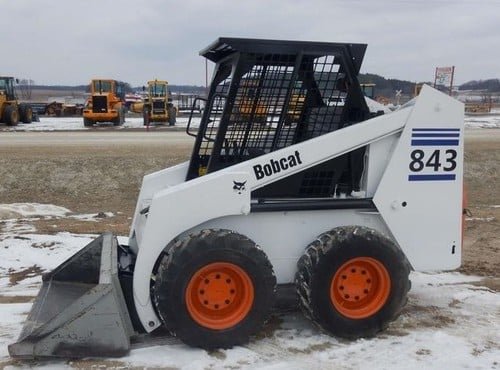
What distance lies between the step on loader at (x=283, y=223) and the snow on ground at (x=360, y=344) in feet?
0.43

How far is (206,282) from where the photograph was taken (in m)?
4.32

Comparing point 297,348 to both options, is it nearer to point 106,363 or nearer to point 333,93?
point 106,363

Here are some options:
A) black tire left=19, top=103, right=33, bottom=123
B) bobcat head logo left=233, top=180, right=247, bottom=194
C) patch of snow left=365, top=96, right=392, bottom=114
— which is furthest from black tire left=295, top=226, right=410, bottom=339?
black tire left=19, top=103, right=33, bottom=123

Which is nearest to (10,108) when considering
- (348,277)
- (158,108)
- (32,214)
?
(158,108)

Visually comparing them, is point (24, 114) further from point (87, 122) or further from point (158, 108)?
point (158, 108)

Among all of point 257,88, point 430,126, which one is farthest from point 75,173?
point 430,126

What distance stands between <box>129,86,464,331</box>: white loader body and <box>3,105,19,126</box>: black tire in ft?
81.8

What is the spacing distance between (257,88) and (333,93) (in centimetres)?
67

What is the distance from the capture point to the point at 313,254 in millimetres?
4457

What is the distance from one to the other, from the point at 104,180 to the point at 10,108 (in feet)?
54.8

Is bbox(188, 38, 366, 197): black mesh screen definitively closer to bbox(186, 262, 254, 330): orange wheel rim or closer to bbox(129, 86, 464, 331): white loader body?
bbox(129, 86, 464, 331): white loader body

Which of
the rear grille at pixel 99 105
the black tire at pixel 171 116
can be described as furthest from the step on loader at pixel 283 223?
the rear grille at pixel 99 105

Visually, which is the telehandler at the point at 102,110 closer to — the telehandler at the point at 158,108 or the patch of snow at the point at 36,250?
the telehandler at the point at 158,108

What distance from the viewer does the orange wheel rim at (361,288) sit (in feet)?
14.8
